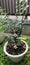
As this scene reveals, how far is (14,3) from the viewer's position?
1.85 metres

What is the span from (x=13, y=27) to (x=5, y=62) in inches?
15.0

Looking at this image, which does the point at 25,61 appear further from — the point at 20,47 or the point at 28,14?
the point at 28,14

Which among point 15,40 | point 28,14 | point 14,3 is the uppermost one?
point 14,3

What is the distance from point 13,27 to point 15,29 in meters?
0.03

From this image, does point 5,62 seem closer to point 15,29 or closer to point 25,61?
point 25,61

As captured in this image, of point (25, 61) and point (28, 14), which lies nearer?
point (25, 61)

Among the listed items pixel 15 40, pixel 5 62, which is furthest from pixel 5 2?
pixel 5 62

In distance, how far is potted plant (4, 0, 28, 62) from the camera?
1.29m

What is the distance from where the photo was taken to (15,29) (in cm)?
140

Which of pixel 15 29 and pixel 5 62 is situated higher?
pixel 15 29

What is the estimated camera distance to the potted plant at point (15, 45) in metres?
1.29

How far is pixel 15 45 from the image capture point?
1.34m

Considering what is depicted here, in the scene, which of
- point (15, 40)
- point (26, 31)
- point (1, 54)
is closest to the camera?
point (15, 40)

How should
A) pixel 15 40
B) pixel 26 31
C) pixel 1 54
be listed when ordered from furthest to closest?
pixel 26 31 < pixel 1 54 < pixel 15 40
